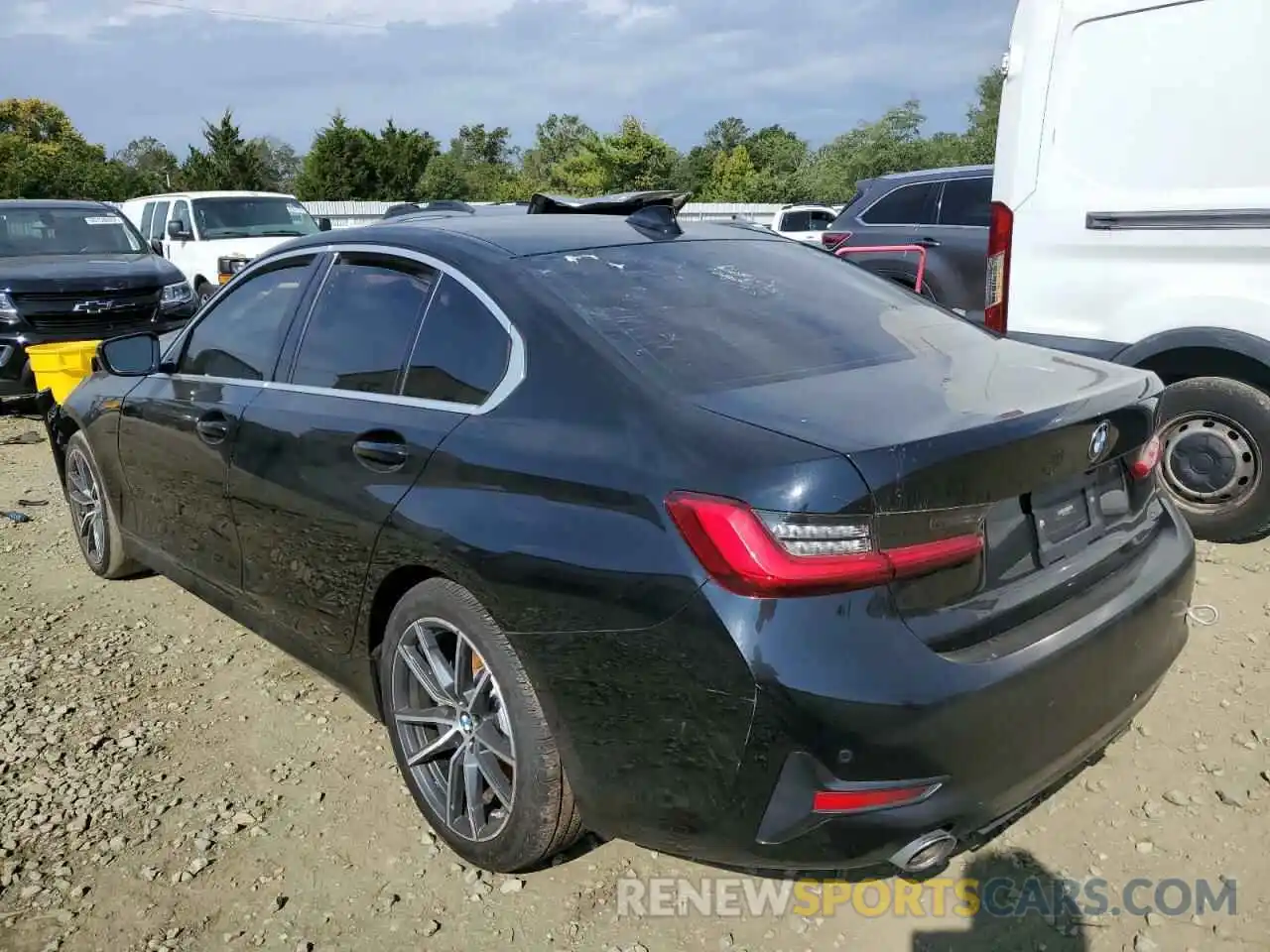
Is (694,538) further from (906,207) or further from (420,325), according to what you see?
(906,207)

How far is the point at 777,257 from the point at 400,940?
7.35ft

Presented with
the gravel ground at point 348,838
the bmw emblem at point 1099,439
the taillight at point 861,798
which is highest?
the bmw emblem at point 1099,439

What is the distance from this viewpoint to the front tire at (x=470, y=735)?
235 centimetres

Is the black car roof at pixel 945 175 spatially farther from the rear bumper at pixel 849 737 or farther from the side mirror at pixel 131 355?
the rear bumper at pixel 849 737

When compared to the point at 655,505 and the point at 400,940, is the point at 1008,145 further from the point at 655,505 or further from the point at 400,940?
the point at 400,940

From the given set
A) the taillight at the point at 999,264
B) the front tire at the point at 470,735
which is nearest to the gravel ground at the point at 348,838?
the front tire at the point at 470,735

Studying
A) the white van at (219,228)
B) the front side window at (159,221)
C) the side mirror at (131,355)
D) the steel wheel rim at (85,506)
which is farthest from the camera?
the front side window at (159,221)

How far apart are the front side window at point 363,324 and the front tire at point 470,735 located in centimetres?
71

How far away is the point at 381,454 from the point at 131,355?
6.30 feet

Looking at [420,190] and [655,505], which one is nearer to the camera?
[655,505]

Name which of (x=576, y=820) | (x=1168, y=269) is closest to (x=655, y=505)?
(x=576, y=820)

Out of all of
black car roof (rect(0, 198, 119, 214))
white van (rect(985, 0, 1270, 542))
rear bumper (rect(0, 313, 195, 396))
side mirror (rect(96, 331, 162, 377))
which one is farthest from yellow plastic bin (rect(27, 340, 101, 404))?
white van (rect(985, 0, 1270, 542))

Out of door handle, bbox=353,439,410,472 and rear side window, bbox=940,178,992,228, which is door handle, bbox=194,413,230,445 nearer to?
door handle, bbox=353,439,410,472

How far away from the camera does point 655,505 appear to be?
2062mm
